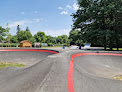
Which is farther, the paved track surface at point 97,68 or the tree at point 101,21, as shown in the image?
the tree at point 101,21

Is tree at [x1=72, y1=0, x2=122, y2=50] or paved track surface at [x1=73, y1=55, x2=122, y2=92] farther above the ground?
tree at [x1=72, y1=0, x2=122, y2=50]

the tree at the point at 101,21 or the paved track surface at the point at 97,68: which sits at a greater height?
the tree at the point at 101,21

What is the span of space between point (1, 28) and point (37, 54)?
122ft

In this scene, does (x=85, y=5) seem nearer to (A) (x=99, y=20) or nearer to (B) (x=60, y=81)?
(A) (x=99, y=20)

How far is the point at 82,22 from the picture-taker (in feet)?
63.0

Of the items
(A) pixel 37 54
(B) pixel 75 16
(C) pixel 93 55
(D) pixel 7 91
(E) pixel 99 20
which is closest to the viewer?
(D) pixel 7 91

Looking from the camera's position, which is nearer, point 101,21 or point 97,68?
point 97,68

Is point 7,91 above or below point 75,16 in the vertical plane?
below

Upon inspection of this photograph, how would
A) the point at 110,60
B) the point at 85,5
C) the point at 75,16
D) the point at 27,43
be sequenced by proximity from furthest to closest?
the point at 27,43 < the point at 75,16 < the point at 85,5 < the point at 110,60

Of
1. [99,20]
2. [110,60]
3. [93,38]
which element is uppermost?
[99,20]

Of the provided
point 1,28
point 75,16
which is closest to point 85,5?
point 75,16

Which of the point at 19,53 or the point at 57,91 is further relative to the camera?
the point at 19,53

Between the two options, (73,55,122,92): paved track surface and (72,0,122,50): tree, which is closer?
(73,55,122,92): paved track surface

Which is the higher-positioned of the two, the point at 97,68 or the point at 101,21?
the point at 101,21
